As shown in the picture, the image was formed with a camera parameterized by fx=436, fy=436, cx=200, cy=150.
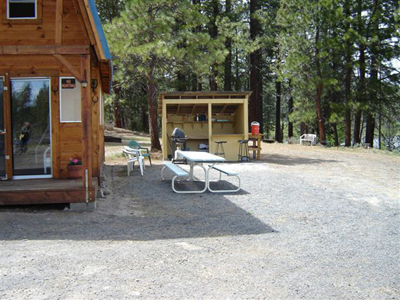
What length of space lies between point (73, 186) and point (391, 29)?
19.5m

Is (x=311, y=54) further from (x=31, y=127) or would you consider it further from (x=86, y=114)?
(x=86, y=114)

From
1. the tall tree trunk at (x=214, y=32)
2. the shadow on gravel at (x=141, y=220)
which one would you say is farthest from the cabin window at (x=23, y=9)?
the tall tree trunk at (x=214, y=32)

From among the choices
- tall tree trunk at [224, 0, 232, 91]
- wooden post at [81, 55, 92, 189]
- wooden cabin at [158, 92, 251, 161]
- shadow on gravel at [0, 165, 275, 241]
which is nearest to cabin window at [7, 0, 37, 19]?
wooden post at [81, 55, 92, 189]

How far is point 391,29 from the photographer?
21.3m

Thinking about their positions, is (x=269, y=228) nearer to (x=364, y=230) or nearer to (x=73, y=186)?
(x=364, y=230)

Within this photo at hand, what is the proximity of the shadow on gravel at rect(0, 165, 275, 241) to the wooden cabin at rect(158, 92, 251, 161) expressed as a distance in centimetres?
618

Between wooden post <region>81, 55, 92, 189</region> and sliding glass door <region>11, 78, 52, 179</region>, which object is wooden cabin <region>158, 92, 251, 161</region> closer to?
sliding glass door <region>11, 78, 52, 179</region>

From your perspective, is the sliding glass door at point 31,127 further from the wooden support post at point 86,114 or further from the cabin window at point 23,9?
the wooden support post at point 86,114

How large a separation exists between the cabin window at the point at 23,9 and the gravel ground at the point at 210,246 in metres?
3.30

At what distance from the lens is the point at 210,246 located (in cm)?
490

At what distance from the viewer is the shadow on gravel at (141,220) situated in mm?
5371

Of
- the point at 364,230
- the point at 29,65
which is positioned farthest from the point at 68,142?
the point at 364,230

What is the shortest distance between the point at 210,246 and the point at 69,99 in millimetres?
4669

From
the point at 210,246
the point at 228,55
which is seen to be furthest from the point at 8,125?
the point at 228,55
